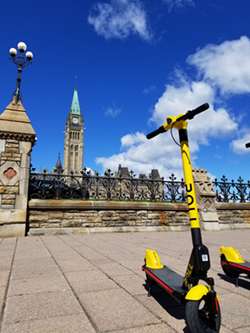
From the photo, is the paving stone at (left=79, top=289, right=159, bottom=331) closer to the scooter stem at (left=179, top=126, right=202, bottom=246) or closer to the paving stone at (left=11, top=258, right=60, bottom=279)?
the scooter stem at (left=179, top=126, right=202, bottom=246)

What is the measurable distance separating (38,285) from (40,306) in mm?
684

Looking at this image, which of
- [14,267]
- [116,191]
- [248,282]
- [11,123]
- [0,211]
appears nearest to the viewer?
[248,282]

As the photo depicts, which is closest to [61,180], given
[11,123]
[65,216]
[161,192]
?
[65,216]

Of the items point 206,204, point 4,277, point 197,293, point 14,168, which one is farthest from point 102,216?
point 197,293

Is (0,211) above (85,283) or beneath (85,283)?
above

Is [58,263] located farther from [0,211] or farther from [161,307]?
[0,211]

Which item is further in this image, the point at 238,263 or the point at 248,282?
the point at 248,282

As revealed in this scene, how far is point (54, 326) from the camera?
196 centimetres

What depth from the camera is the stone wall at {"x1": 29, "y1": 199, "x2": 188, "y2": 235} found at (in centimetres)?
865

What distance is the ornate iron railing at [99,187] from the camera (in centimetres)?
936

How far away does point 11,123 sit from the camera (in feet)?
29.0

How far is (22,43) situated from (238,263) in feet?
41.2

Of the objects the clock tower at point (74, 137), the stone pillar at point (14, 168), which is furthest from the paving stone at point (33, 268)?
the clock tower at point (74, 137)

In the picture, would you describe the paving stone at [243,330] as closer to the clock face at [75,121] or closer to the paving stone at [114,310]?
the paving stone at [114,310]
